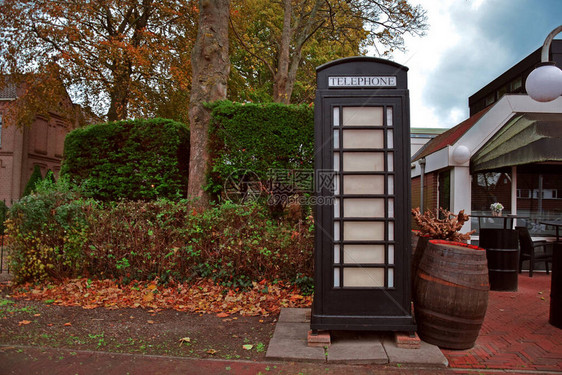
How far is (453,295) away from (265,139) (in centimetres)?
464

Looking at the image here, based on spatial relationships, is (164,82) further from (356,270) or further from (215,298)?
(356,270)

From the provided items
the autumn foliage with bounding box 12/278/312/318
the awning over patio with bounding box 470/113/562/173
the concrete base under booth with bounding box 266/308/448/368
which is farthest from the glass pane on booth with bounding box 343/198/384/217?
the awning over patio with bounding box 470/113/562/173

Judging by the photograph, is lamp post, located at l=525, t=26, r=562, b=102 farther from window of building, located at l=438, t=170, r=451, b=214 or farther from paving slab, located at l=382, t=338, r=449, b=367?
window of building, located at l=438, t=170, r=451, b=214

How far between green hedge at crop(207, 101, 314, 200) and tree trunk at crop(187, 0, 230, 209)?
2.12 feet

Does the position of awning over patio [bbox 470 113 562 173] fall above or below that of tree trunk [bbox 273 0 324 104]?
below

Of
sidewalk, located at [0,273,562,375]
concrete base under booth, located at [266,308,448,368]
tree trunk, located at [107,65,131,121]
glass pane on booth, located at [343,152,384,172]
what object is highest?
tree trunk, located at [107,65,131,121]

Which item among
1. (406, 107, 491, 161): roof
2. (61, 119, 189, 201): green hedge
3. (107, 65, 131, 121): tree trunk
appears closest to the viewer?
(61, 119, 189, 201): green hedge

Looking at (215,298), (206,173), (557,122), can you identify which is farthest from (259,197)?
(557,122)

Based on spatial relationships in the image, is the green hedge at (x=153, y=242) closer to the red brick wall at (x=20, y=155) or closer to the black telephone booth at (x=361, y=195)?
the black telephone booth at (x=361, y=195)

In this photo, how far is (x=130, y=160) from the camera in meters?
8.25

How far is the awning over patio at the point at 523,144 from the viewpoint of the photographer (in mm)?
8055

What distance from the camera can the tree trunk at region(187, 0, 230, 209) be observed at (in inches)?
306

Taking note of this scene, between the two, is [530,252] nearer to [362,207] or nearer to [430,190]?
[430,190]

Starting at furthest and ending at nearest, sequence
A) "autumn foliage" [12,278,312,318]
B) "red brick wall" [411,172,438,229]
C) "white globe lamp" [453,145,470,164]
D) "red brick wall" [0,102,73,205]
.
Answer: "red brick wall" [0,102,73,205] < "red brick wall" [411,172,438,229] < "white globe lamp" [453,145,470,164] < "autumn foliage" [12,278,312,318]
